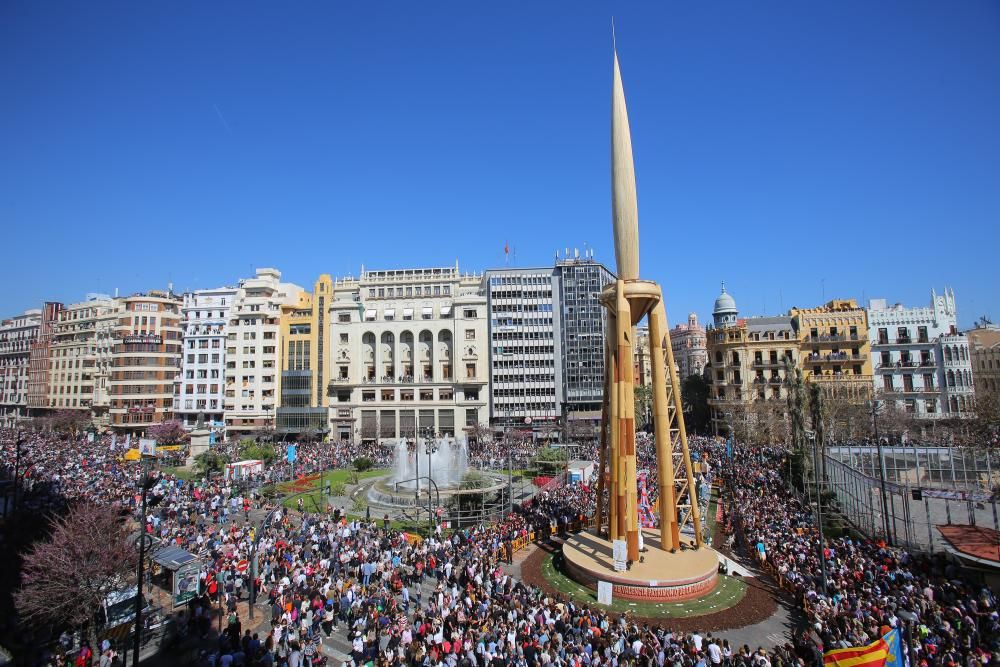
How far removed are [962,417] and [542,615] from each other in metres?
64.7

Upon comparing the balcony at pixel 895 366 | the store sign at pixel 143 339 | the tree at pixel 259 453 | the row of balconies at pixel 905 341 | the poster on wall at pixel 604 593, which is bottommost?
the poster on wall at pixel 604 593

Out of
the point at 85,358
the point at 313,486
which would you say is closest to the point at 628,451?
the point at 313,486

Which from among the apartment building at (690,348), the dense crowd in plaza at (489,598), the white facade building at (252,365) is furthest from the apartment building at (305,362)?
the apartment building at (690,348)

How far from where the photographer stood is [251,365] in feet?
261

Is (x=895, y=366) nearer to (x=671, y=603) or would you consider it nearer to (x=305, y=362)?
(x=671, y=603)

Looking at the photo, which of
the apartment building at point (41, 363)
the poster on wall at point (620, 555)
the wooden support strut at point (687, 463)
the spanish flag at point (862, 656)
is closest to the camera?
the spanish flag at point (862, 656)

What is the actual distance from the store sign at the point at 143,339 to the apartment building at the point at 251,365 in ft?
37.0

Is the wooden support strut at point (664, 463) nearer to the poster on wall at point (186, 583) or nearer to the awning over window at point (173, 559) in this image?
the poster on wall at point (186, 583)

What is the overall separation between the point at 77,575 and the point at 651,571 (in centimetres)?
1973

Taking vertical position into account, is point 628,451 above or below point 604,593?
above

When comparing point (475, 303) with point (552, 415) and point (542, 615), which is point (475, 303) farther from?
point (542, 615)

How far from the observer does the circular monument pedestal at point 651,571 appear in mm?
20562

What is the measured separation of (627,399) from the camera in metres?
23.1

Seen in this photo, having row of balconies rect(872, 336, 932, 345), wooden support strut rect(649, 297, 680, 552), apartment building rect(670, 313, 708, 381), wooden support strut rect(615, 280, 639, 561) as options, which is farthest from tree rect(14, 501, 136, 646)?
apartment building rect(670, 313, 708, 381)
